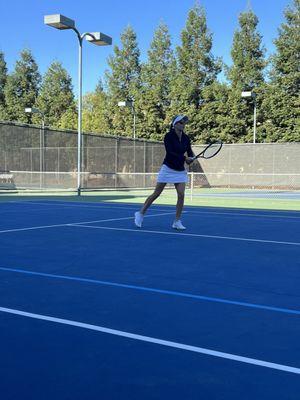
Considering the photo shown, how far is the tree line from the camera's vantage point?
3306 cm

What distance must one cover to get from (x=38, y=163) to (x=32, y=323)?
2052 centimetres

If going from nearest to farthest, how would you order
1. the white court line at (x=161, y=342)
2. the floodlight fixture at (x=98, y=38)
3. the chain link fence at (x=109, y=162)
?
the white court line at (x=161, y=342)
the floodlight fixture at (x=98, y=38)
the chain link fence at (x=109, y=162)

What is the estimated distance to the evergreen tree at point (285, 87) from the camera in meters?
32.6

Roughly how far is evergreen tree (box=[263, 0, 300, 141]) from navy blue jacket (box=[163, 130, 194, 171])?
2609 centimetres

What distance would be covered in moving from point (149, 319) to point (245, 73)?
3315cm

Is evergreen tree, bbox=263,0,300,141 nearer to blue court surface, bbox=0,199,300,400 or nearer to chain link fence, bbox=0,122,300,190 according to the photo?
chain link fence, bbox=0,122,300,190

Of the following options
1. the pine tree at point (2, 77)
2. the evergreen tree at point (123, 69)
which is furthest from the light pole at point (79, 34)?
the pine tree at point (2, 77)

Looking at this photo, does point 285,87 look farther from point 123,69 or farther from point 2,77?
point 2,77

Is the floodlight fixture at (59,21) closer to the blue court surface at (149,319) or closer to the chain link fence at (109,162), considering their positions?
the chain link fence at (109,162)

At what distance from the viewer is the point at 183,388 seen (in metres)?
2.24

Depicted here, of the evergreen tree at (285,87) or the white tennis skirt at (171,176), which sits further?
the evergreen tree at (285,87)

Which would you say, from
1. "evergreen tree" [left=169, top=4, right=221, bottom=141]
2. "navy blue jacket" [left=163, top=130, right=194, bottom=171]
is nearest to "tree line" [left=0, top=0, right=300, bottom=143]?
"evergreen tree" [left=169, top=4, right=221, bottom=141]

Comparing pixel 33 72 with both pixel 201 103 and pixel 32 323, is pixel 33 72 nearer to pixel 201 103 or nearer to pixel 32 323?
pixel 201 103

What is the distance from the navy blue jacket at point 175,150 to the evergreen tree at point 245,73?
27128 millimetres
